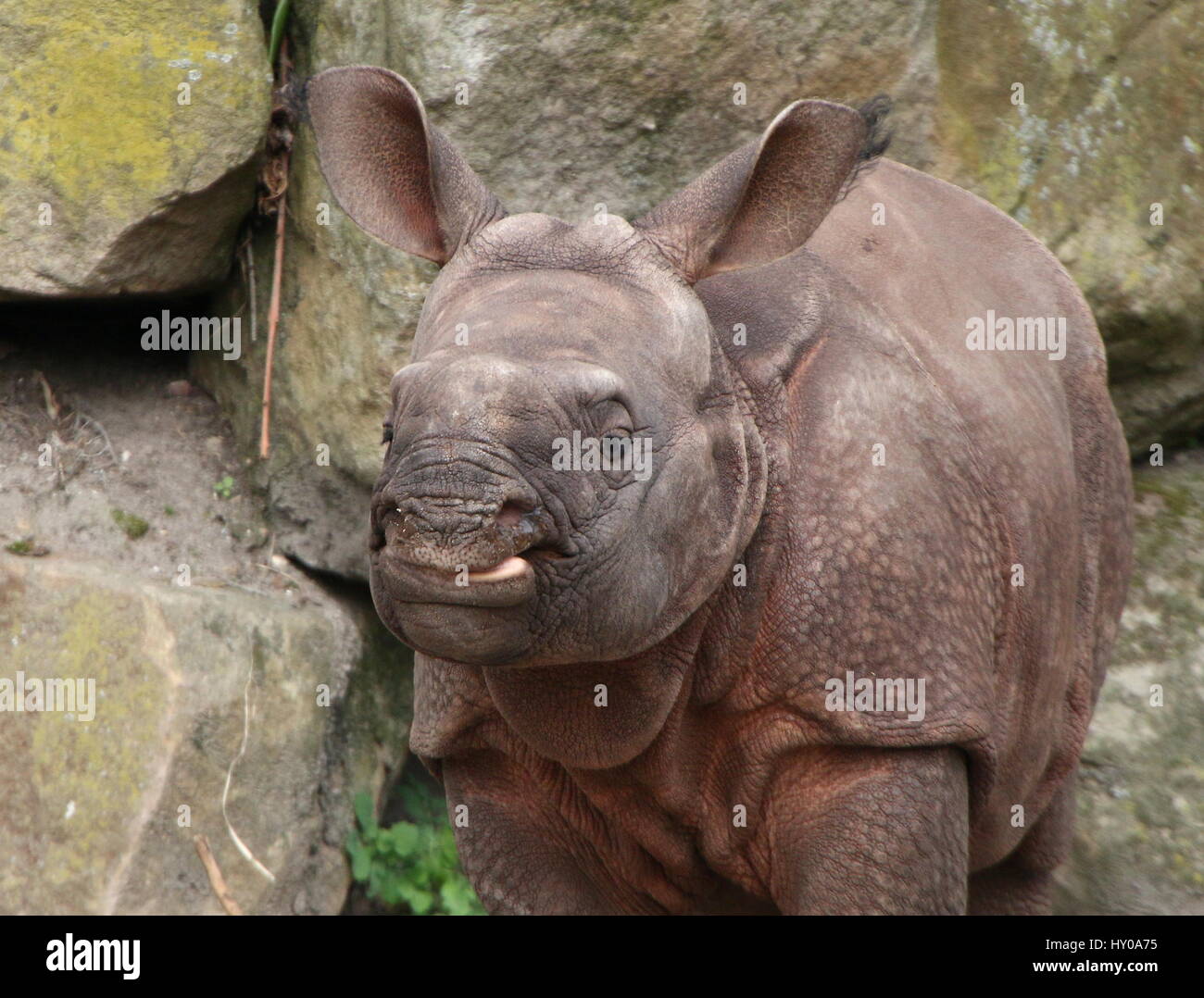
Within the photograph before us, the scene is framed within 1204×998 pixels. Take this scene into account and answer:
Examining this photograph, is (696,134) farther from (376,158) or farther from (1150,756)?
(1150,756)

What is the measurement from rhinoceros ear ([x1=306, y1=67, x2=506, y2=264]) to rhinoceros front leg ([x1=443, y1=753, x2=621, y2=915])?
136 cm

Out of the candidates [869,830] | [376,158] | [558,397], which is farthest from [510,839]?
[376,158]

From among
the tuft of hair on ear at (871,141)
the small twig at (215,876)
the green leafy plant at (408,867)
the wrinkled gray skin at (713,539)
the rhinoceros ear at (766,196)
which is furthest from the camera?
the green leafy plant at (408,867)

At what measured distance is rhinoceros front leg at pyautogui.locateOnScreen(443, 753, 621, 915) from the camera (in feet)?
14.4

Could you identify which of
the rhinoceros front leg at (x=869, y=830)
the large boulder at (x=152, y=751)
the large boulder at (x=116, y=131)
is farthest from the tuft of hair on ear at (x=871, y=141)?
the large boulder at (x=152, y=751)

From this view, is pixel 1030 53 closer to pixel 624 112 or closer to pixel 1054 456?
pixel 624 112

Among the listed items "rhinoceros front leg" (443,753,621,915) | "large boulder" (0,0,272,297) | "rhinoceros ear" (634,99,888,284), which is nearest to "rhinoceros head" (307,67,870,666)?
"rhinoceros ear" (634,99,888,284)

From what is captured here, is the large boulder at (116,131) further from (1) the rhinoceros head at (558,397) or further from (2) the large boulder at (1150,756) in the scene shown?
(2) the large boulder at (1150,756)

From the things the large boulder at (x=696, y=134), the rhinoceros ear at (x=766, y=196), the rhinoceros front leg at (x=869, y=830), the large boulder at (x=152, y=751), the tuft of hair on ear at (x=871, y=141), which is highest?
the large boulder at (x=696, y=134)

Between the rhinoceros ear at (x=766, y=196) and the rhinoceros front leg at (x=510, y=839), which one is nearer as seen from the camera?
the rhinoceros ear at (x=766, y=196)

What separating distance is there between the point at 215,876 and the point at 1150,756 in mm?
3591

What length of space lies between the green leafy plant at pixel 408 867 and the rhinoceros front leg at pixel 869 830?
107 inches

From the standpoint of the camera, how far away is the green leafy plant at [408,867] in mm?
6453

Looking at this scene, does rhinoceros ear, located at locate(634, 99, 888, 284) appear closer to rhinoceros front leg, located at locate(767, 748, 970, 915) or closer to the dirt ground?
rhinoceros front leg, located at locate(767, 748, 970, 915)
